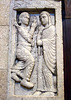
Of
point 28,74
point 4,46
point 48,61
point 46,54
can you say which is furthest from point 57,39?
point 4,46

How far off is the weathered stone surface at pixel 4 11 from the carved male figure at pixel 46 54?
0.75 meters

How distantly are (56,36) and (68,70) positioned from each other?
33.4 inches

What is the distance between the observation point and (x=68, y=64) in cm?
339

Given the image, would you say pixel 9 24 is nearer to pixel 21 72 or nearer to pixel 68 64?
pixel 21 72

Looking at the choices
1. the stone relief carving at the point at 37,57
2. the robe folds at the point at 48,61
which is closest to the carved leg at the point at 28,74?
the stone relief carving at the point at 37,57

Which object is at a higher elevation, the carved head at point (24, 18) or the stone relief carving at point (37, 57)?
the carved head at point (24, 18)

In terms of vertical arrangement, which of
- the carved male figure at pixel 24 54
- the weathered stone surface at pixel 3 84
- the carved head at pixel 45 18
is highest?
the carved head at pixel 45 18

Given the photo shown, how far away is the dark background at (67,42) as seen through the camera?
10.9ft

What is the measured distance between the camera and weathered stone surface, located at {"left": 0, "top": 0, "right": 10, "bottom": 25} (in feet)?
10.6

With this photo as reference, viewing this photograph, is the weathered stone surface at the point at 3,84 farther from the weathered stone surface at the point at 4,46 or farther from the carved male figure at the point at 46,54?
the carved male figure at the point at 46,54

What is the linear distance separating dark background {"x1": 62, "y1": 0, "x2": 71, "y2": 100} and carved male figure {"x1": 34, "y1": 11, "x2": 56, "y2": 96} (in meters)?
0.46

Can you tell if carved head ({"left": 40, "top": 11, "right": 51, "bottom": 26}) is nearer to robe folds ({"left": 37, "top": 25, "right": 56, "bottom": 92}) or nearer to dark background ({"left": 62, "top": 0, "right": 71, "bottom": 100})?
robe folds ({"left": 37, "top": 25, "right": 56, "bottom": 92})

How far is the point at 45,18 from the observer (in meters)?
3.19

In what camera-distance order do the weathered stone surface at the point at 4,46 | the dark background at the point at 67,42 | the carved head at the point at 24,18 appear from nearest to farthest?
the weathered stone surface at the point at 4,46
the carved head at the point at 24,18
the dark background at the point at 67,42
